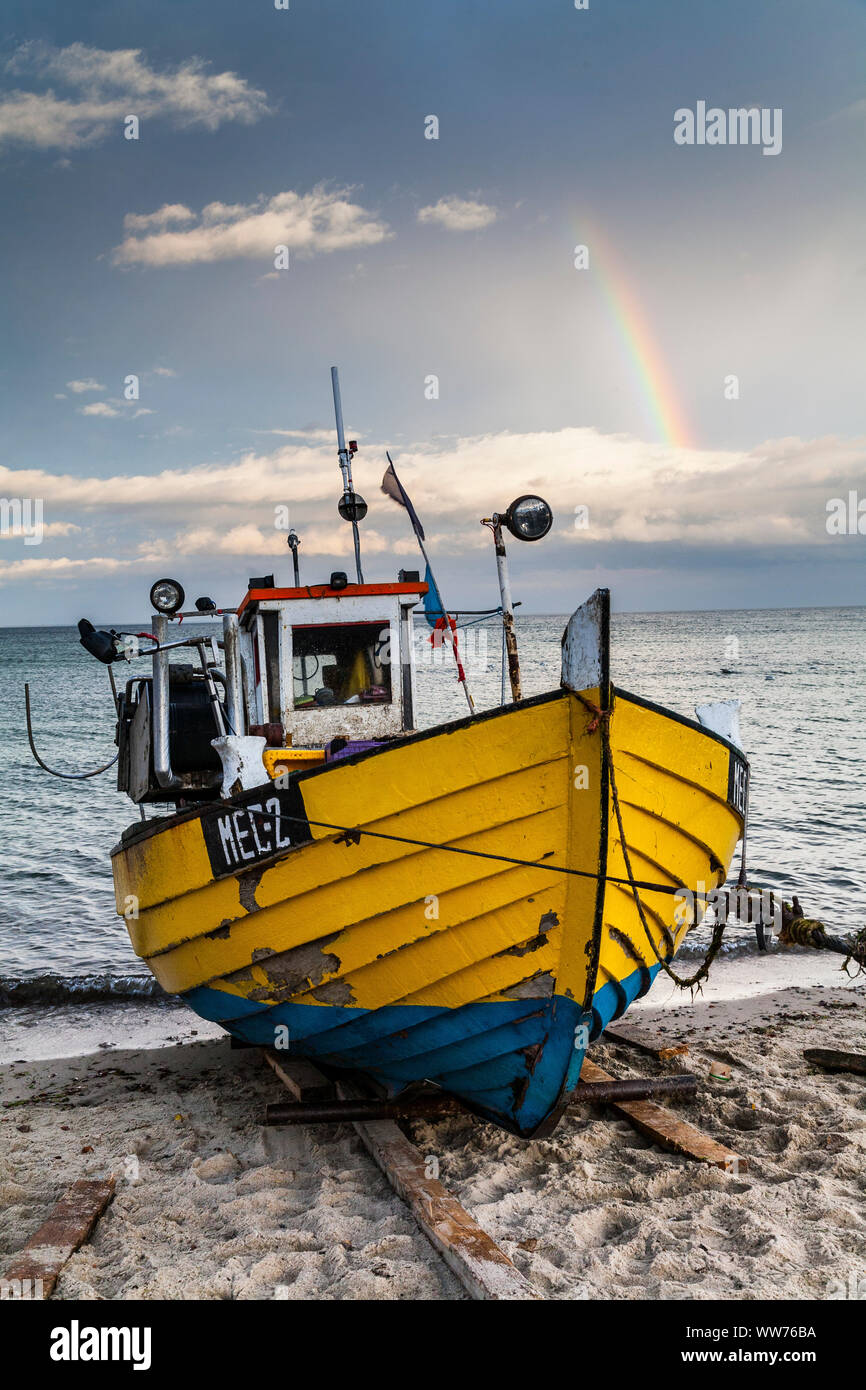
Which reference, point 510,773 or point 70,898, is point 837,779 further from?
point 510,773

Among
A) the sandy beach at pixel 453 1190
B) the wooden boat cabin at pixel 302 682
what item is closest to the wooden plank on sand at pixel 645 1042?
the sandy beach at pixel 453 1190

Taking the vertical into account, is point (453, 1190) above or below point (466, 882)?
below

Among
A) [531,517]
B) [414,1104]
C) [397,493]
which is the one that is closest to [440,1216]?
[414,1104]

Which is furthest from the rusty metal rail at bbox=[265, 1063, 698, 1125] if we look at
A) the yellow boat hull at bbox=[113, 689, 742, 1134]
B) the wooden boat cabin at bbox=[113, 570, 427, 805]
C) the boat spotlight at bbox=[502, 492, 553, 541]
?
the boat spotlight at bbox=[502, 492, 553, 541]

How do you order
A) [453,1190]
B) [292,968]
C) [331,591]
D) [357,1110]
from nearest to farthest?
[453,1190]
[292,968]
[357,1110]
[331,591]

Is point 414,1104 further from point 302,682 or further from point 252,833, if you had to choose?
point 302,682

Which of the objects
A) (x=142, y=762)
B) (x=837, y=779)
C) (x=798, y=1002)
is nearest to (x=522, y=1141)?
(x=142, y=762)

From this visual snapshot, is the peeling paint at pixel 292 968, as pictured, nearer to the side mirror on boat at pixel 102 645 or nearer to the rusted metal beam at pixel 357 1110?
Result: the rusted metal beam at pixel 357 1110

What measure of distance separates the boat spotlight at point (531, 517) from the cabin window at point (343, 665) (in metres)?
1.77

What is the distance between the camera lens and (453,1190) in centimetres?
407

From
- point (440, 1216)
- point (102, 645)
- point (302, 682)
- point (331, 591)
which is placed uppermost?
point (331, 591)

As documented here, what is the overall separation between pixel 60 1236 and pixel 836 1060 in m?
4.24

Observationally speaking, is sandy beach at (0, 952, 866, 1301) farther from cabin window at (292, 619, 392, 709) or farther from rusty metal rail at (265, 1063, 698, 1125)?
cabin window at (292, 619, 392, 709)

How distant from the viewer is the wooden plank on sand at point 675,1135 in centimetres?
413
